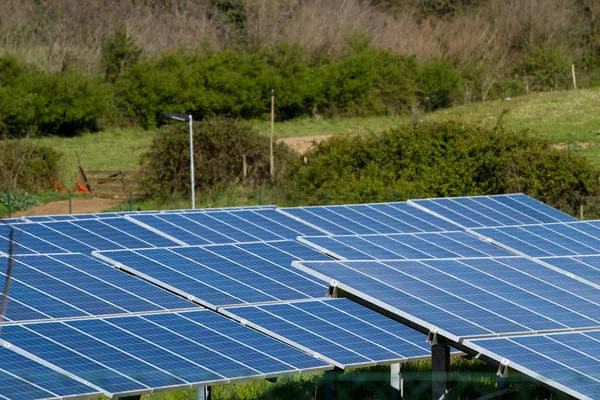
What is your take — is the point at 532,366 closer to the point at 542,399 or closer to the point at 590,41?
the point at 542,399

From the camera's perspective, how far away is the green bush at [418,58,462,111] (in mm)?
81438

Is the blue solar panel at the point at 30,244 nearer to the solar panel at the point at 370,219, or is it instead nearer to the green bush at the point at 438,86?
the solar panel at the point at 370,219

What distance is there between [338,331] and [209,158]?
34.9 metres

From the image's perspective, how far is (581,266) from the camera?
15602 millimetres

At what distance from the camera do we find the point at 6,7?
98625 mm

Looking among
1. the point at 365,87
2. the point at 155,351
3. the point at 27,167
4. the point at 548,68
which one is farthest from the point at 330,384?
the point at 548,68

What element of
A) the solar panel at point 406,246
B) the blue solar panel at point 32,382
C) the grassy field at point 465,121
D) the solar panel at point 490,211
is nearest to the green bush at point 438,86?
the grassy field at point 465,121

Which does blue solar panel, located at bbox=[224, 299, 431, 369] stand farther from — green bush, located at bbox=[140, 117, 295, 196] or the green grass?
the green grass

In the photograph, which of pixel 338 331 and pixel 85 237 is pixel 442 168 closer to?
pixel 85 237

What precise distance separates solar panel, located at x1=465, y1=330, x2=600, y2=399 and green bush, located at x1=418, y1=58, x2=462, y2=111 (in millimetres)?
70627

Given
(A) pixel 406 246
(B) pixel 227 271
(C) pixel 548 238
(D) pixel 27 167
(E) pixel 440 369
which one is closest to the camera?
(E) pixel 440 369

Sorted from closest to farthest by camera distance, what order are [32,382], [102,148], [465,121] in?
[32,382] → [465,121] → [102,148]

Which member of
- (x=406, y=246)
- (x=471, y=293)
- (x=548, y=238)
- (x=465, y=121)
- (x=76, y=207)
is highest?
(x=471, y=293)

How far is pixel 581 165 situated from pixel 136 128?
4184 cm
